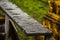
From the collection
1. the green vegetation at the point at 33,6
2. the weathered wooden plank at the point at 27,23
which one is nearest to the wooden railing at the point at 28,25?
the weathered wooden plank at the point at 27,23

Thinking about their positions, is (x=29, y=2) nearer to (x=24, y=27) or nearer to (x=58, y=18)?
(x=58, y=18)

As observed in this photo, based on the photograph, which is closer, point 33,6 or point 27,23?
point 27,23

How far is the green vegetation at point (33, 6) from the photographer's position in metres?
8.98

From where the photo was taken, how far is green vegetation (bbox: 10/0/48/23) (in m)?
8.98

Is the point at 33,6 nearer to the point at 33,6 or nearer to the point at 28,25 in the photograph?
the point at 33,6

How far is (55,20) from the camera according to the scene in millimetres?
4324

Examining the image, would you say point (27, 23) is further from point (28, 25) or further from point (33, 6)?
point (33, 6)

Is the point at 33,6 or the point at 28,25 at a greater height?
the point at 28,25

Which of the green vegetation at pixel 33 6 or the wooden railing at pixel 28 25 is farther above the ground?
the wooden railing at pixel 28 25

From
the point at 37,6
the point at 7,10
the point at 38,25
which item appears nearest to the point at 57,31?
the point at 7,10

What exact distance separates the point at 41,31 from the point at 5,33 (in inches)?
90.5

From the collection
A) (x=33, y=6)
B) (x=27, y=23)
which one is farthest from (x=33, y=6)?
(x=27, y=23)

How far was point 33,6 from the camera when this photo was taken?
9.71 metres

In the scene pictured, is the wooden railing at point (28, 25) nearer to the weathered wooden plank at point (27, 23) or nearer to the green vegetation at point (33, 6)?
the weathered wooden plank at point (27, 23)
